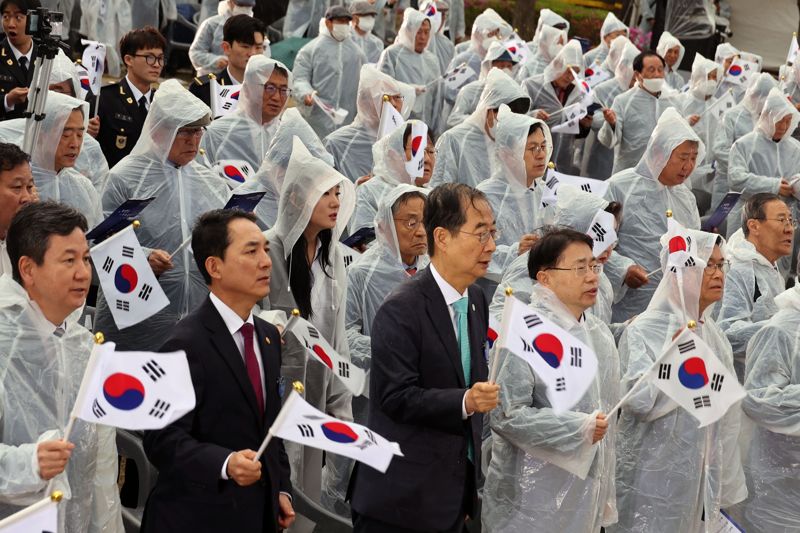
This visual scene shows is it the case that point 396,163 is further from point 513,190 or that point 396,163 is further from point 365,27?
point 365,27

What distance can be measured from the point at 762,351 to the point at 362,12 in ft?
26.2

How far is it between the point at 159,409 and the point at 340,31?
830 centimetres

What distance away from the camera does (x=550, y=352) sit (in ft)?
14.5

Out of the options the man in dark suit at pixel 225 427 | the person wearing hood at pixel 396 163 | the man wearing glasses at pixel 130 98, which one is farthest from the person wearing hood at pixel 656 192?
the man in dark suit at pixel 225 427

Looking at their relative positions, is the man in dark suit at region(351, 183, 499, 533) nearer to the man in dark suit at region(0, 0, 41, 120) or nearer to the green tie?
the green tie

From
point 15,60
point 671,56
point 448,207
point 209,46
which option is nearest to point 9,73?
point 15,60

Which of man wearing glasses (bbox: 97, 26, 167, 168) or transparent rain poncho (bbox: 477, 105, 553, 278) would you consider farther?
man wearing glasses (bbox: 97, 26, 167, 168)

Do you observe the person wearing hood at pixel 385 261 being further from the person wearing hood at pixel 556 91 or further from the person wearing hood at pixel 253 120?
the person wearing hood at pixel 556 91

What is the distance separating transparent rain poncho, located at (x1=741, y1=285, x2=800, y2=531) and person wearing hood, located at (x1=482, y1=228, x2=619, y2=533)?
1.00 m

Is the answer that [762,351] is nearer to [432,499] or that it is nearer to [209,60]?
[432,499]

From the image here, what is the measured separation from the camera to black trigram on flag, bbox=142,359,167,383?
372 centimetres

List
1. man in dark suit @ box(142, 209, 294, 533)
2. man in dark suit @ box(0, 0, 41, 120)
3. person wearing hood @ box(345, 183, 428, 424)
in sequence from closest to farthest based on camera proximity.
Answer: man in dark suit @ box(142, 209, 294, 533) < person wearing hood @ box(345, 183, 428, 424) < man in dark suit @ box(0, 0, 41, 120)

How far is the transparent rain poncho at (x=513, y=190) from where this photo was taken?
293 inches

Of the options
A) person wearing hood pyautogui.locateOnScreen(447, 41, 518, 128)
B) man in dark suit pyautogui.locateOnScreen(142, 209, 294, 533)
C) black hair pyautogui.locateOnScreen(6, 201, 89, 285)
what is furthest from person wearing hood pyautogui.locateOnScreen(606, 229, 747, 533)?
person wearing hood pyautogui.locateOnScreen(447, 41, 518, 128)
